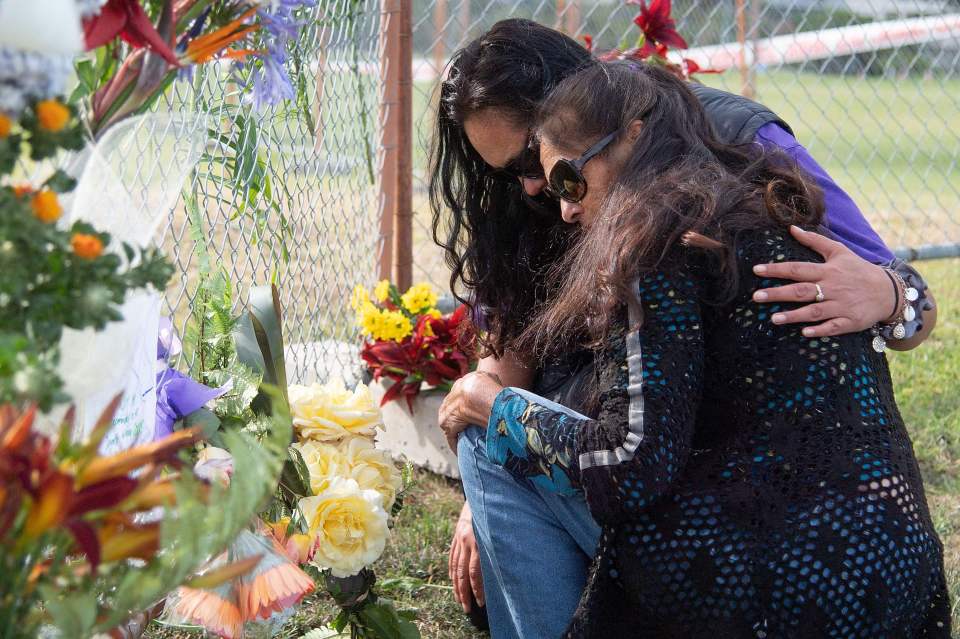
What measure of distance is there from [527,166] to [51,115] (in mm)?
1160

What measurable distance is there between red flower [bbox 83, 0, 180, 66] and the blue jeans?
1.01 m

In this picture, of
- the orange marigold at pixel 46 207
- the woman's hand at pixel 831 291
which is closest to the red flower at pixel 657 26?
the woman's hand at pixel 831 291

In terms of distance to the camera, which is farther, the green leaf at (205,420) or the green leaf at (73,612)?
the green leaf at (205,420)

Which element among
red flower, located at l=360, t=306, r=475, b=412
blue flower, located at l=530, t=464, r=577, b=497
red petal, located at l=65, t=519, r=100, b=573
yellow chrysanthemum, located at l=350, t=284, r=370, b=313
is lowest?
red flower, located at l=360, t=306, r=475, b=412

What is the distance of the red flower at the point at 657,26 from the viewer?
8.77 ft

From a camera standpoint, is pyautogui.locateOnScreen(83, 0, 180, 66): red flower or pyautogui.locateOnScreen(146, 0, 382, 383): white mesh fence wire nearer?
pyautogui.locateOnScreen(83, 0, 180, 66): red flower

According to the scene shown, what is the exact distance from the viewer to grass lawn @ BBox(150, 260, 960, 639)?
202cm

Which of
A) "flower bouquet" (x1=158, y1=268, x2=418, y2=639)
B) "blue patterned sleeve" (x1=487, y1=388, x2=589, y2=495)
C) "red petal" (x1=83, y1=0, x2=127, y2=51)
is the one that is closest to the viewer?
"red petal" (x1=83, y1=0, x2=127, y2=51)

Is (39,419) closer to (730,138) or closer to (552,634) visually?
(552,634)

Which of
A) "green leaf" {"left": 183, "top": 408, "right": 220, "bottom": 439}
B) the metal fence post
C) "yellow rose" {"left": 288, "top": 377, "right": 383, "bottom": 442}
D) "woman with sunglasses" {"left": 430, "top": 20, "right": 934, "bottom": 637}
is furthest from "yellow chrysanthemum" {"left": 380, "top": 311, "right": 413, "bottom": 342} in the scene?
"green leaf" {"left": 183, "top": 408, "right": 220, "bottom": 439}

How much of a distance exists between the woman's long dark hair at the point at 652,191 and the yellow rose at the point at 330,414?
30 centimetres

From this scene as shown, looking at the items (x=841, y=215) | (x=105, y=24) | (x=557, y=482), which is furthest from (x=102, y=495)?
(x=841, y=215)

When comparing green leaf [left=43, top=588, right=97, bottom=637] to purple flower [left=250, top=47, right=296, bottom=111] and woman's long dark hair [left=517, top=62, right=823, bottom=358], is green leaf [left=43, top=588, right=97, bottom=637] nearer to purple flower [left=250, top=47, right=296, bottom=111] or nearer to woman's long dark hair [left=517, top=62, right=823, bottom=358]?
purple flower [left=250, top=47, right=296, bottom=111]

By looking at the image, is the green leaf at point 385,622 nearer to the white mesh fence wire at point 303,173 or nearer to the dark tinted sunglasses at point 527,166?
the white mesh fence wire at point 303,173
